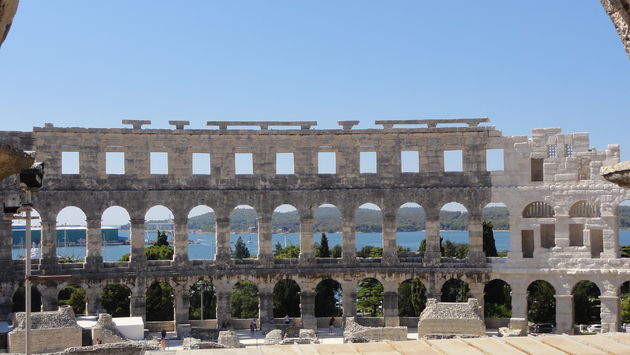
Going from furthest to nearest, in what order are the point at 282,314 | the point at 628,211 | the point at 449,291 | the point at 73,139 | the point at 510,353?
the point at 628,211 < the point at 449,291 < the point at 282,314 < the point at 73,139 < the point at 510,353

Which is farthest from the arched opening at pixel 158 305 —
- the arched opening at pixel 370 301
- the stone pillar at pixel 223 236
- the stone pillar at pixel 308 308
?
the arched opening at pixel 370 301

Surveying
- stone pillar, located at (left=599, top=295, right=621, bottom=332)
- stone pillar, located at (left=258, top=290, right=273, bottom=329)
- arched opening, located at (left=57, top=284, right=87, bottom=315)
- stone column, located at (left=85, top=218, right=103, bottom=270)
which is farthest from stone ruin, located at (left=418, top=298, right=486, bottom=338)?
arched opening, located at (left=57, top=284, right=87, bottom=315)

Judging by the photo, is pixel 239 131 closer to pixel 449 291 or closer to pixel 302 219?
pixel 302 219

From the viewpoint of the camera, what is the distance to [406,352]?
478 inches

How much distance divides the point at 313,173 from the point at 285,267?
413 cm

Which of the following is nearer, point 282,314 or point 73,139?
point 73,139

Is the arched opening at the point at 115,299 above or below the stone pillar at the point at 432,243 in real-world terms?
below

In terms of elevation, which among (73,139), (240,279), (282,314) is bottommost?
(282,314)

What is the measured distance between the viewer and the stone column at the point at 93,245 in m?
32.1

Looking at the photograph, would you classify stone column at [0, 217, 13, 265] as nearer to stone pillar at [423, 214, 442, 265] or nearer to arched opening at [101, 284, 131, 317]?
arched opening at [101, 284, 131, 317]

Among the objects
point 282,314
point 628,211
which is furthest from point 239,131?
point 628,211

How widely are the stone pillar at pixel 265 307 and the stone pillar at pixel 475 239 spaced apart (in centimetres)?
857

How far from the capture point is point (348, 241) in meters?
33.5

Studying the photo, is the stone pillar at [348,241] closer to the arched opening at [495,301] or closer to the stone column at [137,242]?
the stone column at [137,242]
